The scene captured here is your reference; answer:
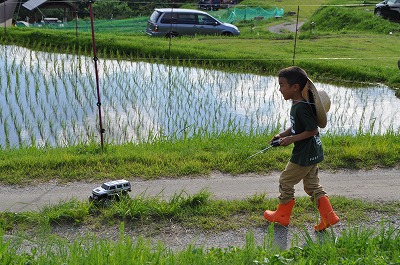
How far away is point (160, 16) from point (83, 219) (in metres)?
16.7

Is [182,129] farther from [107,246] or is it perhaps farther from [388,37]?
[388,37]

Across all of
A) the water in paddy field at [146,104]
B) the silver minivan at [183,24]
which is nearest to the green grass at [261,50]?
the water in paddy field at [146,104]

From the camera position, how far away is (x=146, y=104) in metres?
11.8

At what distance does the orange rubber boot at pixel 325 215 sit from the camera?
5.89 m

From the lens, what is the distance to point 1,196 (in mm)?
6707

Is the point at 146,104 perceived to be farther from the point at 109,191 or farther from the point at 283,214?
the point at 283,214

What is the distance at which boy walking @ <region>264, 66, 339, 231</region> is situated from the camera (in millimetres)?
5727

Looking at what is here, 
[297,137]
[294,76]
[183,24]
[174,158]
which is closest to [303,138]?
[297,137]

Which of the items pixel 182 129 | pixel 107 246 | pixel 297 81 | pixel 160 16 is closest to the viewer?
pixel 107 246

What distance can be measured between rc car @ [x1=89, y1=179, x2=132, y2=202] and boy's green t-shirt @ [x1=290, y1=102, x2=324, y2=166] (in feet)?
5.94

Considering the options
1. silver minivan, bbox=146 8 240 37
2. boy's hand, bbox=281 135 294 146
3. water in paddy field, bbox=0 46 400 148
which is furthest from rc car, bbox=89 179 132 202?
silver minivan, bbox=146 8 240 37

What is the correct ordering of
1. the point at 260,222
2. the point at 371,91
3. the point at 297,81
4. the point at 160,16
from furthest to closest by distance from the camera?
the point at 160,16 → the point at 371,91 → the point at 260,222 → the point at 297,81

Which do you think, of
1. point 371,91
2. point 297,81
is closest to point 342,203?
point 297,81

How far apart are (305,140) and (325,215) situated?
0.77 metres
